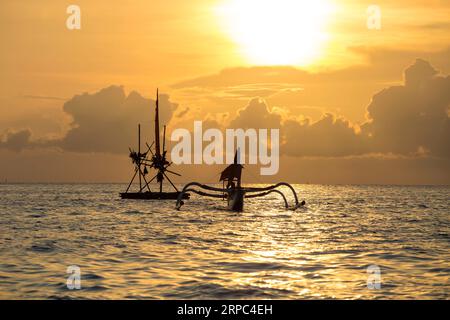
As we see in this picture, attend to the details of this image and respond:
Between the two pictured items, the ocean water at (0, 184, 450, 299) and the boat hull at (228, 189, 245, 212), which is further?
the boat hull at (228, 189, 245, 212)

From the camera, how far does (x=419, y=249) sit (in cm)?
3791

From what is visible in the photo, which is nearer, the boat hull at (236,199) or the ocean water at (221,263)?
the ocean water at (221,263)

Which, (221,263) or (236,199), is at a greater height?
(236,199)

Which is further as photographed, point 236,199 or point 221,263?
point 236,199
